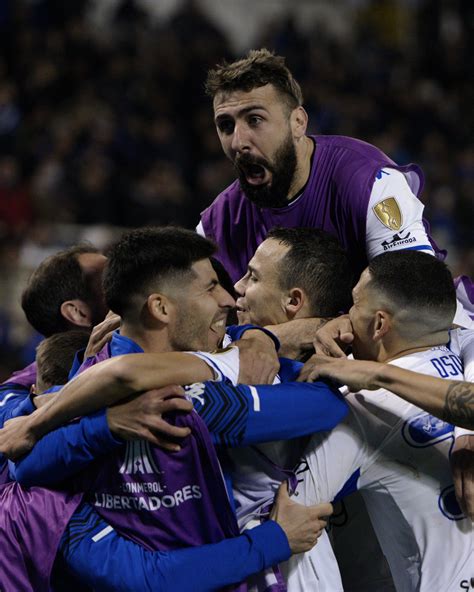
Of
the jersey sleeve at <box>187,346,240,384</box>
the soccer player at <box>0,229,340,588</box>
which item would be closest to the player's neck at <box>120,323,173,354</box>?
the soccer player at <box>0,229,340,588</box>

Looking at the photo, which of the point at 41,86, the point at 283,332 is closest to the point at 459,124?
the point at 41,86

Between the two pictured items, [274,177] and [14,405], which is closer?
[14,405]

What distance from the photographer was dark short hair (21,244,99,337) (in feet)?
14.1

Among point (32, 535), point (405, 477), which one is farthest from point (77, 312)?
point (405, 477)

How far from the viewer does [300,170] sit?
4.29 meters

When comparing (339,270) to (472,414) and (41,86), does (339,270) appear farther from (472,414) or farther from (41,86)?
(41,86)

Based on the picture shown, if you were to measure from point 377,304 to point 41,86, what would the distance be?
799 centimetres

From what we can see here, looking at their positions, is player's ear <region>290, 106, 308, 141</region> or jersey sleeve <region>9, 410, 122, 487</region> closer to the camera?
jersey sleeve <region>9, 410, 122, 487</region>

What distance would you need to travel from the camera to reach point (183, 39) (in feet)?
39.3

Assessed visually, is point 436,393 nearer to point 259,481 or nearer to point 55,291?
point 259,481

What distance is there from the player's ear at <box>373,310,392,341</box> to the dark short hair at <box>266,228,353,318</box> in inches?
16.5

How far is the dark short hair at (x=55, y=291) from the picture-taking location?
430 cm

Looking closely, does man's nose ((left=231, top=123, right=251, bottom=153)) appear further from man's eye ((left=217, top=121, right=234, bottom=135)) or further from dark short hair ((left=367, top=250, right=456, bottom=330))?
dark short hair ((left=367, top=250, right=456, bottom=330))

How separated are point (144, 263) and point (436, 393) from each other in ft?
3.13
